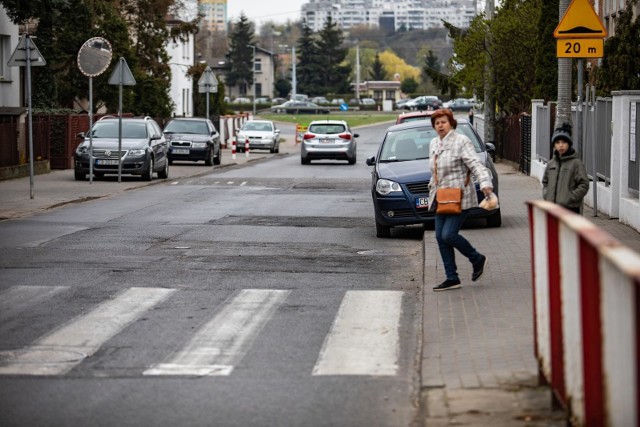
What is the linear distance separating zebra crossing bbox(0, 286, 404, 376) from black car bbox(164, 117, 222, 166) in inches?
1193

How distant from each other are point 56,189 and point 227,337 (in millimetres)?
19213

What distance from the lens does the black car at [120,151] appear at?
31.7 metres

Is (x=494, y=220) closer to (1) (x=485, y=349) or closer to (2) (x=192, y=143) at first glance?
(1) (x=485, y=349)

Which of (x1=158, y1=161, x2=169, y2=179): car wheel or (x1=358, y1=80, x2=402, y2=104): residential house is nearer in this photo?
(x1=158, y1=161, x2=169, y2=179): car wheel

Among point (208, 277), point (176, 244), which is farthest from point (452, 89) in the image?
point (208, 277)

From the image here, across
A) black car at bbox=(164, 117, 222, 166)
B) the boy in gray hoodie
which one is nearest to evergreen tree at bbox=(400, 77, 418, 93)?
black car at bbox=(164, 117, 222, 166)

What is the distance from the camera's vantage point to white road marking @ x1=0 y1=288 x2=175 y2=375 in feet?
27.7

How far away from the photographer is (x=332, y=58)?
16975cm

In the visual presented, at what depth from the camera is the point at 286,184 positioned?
3139 centimetres

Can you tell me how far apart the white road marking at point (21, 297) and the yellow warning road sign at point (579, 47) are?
6.72 m

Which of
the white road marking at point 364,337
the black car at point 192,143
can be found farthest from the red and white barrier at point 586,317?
the black car at point 192,143

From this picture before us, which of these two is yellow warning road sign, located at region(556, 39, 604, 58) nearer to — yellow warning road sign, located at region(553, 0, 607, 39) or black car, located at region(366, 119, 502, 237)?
yellow warning road sign, located at region(553, 0, 607, 39)

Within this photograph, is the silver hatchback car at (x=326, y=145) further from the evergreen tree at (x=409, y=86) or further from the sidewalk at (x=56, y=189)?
the evergreen tree at (x=409, y=86)

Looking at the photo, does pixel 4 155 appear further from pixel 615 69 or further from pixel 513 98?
pixel 513 98
